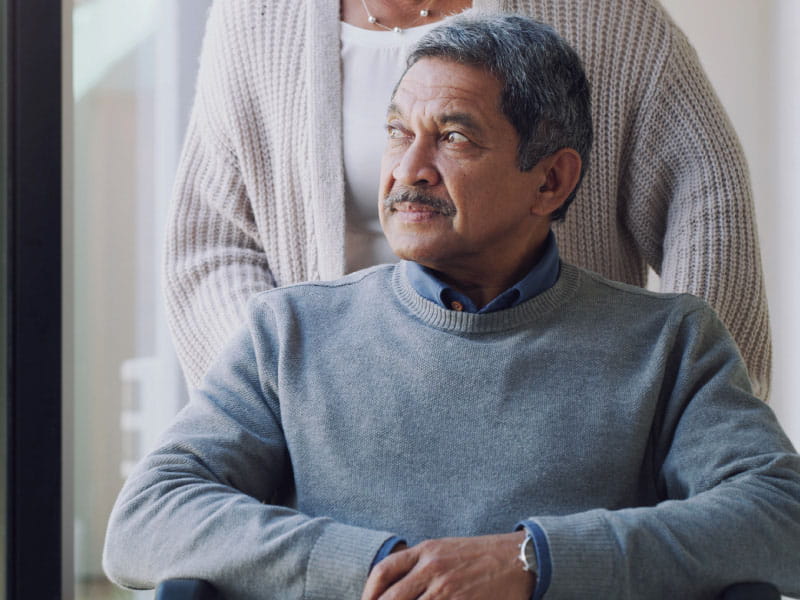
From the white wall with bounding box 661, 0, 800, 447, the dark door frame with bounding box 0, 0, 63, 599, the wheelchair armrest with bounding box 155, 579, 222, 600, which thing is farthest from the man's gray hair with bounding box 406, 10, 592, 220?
the white wall with bounding box 661, 0, 800, 447

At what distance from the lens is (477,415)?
162 cm

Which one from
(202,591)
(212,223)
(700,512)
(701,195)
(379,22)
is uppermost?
(379,22)

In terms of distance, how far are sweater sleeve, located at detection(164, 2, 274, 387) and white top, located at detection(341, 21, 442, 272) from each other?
0.21 metres

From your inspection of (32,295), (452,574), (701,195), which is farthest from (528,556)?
(32,295)

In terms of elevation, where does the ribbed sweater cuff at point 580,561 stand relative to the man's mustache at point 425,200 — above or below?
below

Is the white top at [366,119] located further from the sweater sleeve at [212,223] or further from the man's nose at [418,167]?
the man's nose at [418,167]

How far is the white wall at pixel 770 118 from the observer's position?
10.3 feet

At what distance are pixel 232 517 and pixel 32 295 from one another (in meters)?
1.29

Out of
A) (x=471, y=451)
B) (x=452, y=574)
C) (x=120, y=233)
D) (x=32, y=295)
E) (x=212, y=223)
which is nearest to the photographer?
(x=452, y=574)

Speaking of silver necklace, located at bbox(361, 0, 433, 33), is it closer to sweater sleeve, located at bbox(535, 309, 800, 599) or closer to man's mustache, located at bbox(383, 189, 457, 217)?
man's mustache, located at bbox(383, 189, 457, 217)

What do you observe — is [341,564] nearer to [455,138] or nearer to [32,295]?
[455,138]

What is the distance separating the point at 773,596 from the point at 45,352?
1.79 metres

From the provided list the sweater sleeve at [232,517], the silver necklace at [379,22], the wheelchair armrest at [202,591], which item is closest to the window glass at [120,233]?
the silver necklace at [379,22]

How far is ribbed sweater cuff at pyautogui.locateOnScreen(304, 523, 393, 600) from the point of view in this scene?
1.42 metres
